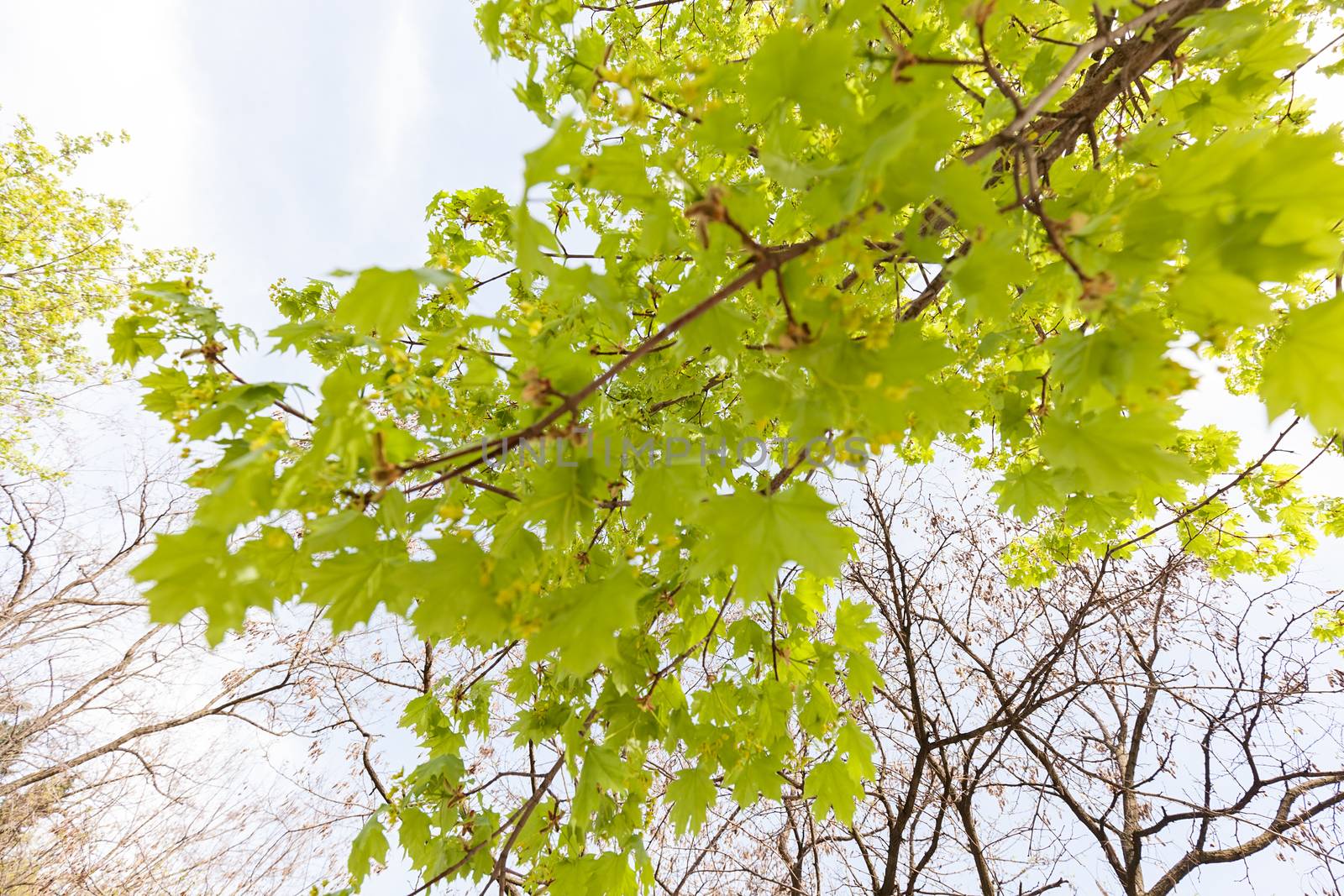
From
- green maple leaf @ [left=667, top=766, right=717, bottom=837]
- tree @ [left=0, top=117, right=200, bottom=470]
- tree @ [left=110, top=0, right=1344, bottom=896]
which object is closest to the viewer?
tree @ [left=110, top=0, right=1344, bottom=896]

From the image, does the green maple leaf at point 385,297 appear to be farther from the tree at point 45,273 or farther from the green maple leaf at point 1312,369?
the tree at point 45,273

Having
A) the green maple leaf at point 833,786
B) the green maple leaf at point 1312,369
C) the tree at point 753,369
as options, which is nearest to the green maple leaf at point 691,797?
the tree at point 753,369

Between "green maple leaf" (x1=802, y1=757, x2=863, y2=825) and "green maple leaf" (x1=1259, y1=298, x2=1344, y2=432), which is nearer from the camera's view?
"green maple leaf" (x1=1259, y1=298, x2=1344, y2=432)

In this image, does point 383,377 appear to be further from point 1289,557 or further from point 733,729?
point 1289,557

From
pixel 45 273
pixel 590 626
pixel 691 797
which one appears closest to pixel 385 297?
pixel 590 626

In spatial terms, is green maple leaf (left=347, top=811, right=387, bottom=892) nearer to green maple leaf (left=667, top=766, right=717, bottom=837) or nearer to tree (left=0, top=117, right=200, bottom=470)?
green maple leaf (left=667, top=766, right=717, bottom=837)

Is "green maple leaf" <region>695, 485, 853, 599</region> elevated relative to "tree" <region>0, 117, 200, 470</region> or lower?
lower

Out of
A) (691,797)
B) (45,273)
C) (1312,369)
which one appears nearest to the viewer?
(1312,369)

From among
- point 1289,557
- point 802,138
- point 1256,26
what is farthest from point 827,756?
point 1289,557

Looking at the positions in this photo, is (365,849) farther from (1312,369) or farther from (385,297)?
(1312,369)

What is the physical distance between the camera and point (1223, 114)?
1523 millimetres

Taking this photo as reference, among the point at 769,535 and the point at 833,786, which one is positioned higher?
the point at 769,535

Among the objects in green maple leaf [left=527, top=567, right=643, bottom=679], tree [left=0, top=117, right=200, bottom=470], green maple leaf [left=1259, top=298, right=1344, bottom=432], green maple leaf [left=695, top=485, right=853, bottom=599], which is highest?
tree [left=0, top=117, right=200, bottom=470]

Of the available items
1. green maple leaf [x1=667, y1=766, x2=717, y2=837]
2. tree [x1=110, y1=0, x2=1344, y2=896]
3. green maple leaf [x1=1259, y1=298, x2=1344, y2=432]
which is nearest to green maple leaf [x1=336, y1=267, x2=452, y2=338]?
tree [x1=110, y1=0, x2=1344, y2=896]
